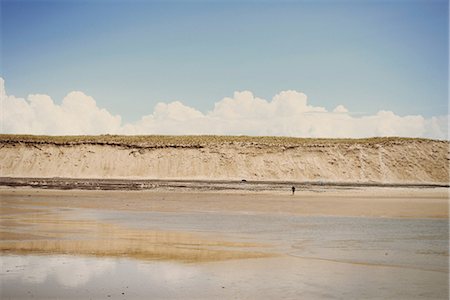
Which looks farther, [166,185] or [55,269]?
[166,185]

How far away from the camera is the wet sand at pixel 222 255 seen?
32.9ft

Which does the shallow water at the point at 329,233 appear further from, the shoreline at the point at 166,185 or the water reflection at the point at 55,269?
the shoreline at the point at 166,185

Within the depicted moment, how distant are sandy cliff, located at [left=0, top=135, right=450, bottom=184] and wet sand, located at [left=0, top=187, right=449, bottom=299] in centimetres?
5045

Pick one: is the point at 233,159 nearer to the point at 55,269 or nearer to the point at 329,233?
the point at 329,233

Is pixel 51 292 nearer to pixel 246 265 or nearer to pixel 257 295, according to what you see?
pixel 257 295

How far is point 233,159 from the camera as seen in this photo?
77.6m

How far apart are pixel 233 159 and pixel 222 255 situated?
63.9 metres

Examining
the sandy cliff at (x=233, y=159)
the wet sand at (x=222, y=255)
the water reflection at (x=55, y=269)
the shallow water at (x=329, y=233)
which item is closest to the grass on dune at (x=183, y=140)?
the sandy cliff at (x=233, y=159)

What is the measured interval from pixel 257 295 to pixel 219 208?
1895cm

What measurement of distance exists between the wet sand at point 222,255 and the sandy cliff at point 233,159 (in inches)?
1986

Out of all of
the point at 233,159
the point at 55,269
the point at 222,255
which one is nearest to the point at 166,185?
the point at 233,159

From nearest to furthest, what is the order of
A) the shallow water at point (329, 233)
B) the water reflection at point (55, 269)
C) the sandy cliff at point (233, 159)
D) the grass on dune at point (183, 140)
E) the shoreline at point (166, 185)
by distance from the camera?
the water reflection at point (55, 269) < the shallow water at point (329, 233) < the shoreline at point (166, 185) < the sandy cliff at point (233, 159) < the grass on dune at point (183, 140)

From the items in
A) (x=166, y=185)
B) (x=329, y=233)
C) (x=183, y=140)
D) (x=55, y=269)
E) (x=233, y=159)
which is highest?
(x=183, y=140)

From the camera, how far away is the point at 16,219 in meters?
21.8
